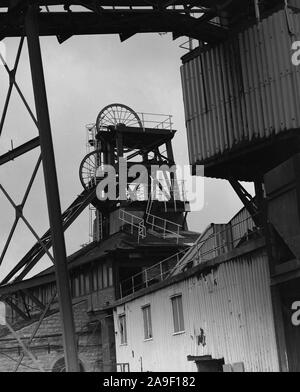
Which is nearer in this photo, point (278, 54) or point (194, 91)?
point (278, 54)

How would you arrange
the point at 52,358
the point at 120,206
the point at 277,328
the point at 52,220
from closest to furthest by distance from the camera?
the point at 52,220 → the point at 277,328 → the point at 52,358 → the point at 120,206

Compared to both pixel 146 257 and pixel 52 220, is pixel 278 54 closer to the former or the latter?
pixel 52 220

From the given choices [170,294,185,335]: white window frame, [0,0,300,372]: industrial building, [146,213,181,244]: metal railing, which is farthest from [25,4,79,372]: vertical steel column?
[146,213,181,244]: metal railing

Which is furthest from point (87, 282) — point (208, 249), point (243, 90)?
point (243, 90)

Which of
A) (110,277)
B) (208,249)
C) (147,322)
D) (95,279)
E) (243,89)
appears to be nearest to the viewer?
(243,89)

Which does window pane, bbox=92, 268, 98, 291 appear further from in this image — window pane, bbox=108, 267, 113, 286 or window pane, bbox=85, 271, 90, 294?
window pane, bbox=108, 267, 113, 286

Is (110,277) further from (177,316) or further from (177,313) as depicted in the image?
(177,316)

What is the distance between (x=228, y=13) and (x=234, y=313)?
926cm

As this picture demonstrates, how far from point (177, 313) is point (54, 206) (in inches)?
496

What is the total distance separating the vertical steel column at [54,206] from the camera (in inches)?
573

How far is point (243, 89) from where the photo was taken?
1819cm

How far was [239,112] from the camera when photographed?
18.4m
